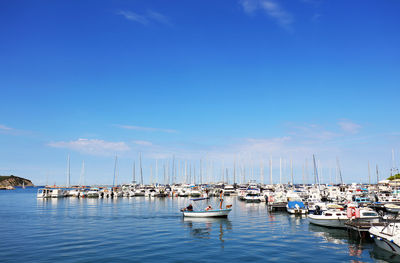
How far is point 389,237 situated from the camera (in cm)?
2742

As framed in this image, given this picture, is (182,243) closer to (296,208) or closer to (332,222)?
(332,222)

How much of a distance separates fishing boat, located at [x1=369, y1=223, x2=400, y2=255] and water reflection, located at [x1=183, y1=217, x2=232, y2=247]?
1609cm

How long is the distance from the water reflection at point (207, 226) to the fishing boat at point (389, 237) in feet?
52.8

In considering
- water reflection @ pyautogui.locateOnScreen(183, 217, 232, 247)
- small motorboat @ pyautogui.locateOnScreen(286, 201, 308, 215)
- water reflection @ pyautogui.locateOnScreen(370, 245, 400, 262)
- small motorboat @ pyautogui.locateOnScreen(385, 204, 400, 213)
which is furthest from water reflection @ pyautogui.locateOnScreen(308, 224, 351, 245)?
small motorboat @ pyautogui.locateOnScreen(385, 204, 400, 213)

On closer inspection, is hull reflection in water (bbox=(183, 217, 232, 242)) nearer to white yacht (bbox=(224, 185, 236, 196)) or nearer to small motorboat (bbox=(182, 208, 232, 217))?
small motorboat (bbox=(182, 208, 232, 217))

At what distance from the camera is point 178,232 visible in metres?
40.6

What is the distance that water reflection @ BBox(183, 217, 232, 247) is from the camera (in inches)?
1523

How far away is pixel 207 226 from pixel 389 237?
2491 centimetres

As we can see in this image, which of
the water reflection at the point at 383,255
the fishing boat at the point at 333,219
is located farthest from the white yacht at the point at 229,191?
the water reflection at the point at 383,255

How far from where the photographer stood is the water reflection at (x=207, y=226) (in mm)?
38688

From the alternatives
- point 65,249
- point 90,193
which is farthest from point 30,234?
point 90,193

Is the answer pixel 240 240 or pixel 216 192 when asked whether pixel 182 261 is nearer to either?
pixel 240 240

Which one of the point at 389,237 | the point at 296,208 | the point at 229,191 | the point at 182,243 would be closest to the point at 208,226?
the point at 182,243

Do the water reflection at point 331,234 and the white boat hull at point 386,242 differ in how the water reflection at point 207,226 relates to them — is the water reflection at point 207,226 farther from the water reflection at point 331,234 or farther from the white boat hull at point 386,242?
the white boat hull at point 386,242
